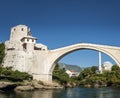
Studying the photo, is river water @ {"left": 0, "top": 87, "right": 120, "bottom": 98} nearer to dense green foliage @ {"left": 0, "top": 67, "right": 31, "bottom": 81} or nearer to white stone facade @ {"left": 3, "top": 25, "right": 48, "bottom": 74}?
dense green foliage @ {"left": 0, "top": 67, "right": 31, "bottom": 81}

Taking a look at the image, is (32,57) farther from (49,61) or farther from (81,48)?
(81,48)

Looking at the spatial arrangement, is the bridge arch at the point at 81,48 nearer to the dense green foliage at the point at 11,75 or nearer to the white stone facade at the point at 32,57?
the white stone facade at the point at 32,57

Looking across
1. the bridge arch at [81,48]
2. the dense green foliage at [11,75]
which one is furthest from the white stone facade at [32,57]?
the dense green foliage at [11,75]

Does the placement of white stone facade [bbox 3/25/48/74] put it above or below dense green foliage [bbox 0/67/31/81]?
above

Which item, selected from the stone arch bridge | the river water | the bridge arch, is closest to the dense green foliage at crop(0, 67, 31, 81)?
the stone arch bridge

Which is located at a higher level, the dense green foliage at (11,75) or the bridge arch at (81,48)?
the bridge arch at (81,48)

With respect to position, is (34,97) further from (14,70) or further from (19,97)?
(14,70)

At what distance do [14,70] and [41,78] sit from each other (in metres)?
4.38

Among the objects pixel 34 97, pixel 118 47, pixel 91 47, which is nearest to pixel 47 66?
pixel 91 47

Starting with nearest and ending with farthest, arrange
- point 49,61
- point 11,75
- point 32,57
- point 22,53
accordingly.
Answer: point 11,75, point 22,53, point 32,57, point 49,61

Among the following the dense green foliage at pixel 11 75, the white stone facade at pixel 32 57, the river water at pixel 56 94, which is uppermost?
the white stone facade at pixel 32 57

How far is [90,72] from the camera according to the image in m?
60.9

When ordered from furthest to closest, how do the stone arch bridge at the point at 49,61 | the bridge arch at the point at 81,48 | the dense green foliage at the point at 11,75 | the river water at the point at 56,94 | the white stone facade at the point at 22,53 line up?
the white stone facade at the point at 22,53
the stone arch bridge at the point at 49,61
the dense green foliage at the point at 11,75
the bridge arch at the point at 81,48
the river water at the point at 56,94

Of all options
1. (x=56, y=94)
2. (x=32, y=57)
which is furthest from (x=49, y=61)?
(x=56, y=94)
